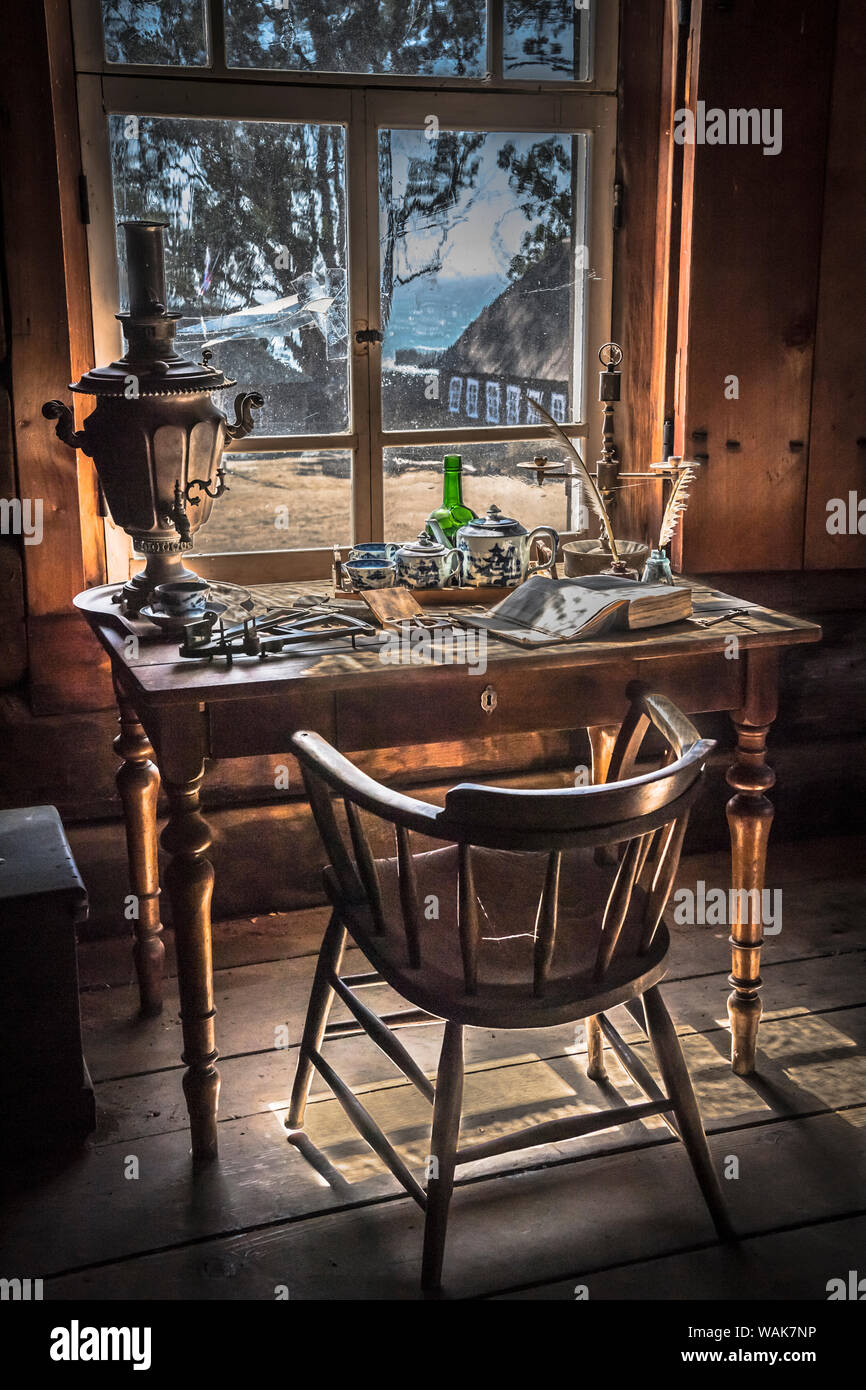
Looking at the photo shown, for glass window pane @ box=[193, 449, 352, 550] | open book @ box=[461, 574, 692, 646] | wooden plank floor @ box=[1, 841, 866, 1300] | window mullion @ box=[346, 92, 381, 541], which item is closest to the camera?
wooden plank floor @ box=[1, 841, 866, 1300]

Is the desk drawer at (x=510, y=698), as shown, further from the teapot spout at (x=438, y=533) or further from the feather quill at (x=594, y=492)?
the teapot spout at (x=438, y=533)

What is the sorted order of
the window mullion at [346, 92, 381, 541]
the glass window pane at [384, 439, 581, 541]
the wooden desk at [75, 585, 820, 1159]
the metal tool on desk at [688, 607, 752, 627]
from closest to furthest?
the wooden desk at [75, 585, 820, 1159] < the metal tool on desk at [688, 607, 752, 627] < the window mullion at [346, 92, 381, 541] < the glass window pane at [384, 439, 581, 541]

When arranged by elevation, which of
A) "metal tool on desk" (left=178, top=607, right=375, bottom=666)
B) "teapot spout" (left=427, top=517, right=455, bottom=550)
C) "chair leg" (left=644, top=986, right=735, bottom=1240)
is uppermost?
"teapot spout" (left=427, top=517, right=455, bottom=550)

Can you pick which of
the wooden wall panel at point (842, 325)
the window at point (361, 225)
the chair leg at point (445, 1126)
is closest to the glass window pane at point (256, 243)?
the window at point (361, 225)

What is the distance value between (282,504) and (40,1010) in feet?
4.09

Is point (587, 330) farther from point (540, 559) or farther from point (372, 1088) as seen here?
point (372, 1088)

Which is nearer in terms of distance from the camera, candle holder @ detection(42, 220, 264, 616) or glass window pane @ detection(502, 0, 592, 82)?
candle holder @ detection(42, 220, 264, 616)

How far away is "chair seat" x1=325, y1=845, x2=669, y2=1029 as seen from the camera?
1812mm

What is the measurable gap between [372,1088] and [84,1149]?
517 millimetres

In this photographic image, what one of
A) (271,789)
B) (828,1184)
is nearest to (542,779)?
(271,789)

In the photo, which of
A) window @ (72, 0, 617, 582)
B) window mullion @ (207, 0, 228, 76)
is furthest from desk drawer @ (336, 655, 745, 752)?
window mullion @ (207, 0, 228, 76)

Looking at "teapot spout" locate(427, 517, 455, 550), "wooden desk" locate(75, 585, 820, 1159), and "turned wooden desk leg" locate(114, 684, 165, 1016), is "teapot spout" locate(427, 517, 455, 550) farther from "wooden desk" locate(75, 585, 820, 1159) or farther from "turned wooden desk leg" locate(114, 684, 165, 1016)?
"turned wooden desk leg" locate(114, 684, 165, 1016)

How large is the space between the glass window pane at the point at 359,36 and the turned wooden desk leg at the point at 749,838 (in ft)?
4.86

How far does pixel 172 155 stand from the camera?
271 centimetres
